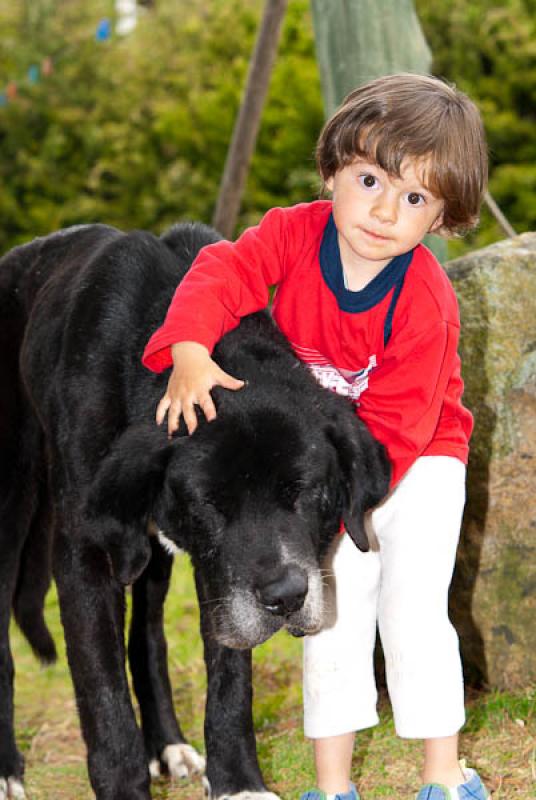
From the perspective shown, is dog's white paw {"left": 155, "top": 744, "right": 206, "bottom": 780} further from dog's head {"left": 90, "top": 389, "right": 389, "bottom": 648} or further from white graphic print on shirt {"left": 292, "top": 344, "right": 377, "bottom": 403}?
white graphic print on shirt {"left": 292, "top": 344, "right": 377, "bottom": 403}

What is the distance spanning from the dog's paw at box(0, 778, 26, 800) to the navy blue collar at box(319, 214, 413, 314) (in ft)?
6.23

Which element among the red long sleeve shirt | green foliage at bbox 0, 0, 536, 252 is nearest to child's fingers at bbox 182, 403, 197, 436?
the red long sleeve shirt

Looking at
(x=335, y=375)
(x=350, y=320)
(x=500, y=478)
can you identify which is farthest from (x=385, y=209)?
(x=500, y=478)

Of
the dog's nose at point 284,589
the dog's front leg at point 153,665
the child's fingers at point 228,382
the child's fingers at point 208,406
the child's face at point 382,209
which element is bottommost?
the dog's front leg at point 153,665

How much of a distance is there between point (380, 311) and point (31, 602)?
179 cm

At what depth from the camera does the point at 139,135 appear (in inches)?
542

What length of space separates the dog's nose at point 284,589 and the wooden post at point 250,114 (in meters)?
3.10


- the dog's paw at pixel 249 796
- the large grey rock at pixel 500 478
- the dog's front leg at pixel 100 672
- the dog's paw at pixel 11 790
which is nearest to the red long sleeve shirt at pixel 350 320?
the dog's front leg at pixel 100 672

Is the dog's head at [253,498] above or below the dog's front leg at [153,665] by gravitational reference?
above

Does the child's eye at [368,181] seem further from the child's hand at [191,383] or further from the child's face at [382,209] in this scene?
the child's hand at [191,383]

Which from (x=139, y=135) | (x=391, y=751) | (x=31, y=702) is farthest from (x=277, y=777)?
(x=139, y=135)

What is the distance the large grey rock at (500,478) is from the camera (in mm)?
3648

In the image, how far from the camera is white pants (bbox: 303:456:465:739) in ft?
9.21

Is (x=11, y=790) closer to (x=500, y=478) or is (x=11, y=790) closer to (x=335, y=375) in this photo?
(x=335, y=375)
